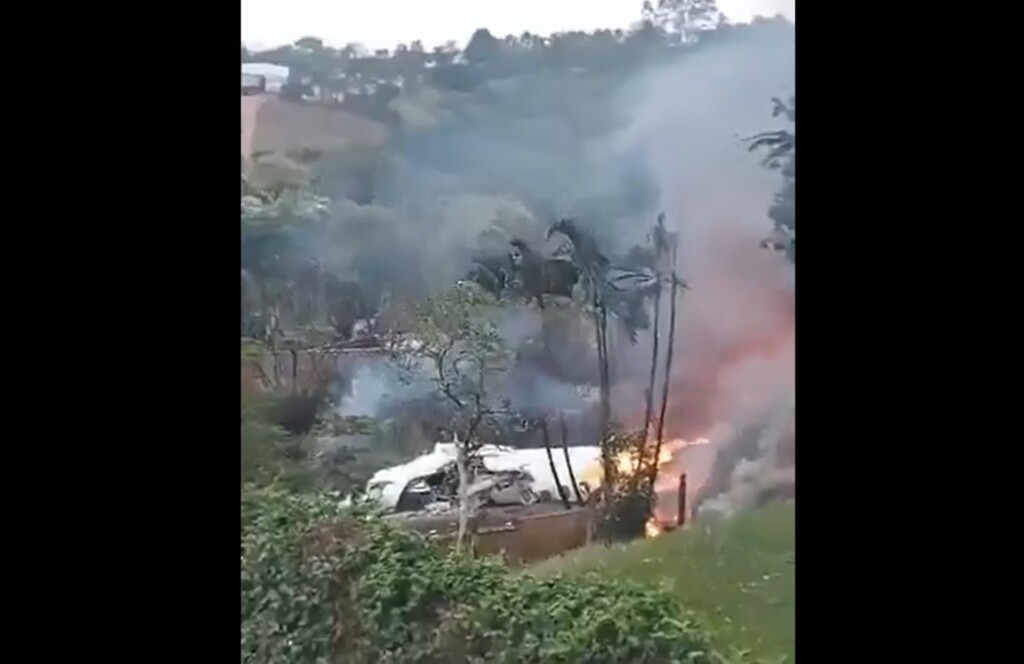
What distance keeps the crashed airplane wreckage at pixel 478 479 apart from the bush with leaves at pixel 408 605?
0.04 metres

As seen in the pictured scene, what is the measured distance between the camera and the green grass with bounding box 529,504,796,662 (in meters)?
1.55

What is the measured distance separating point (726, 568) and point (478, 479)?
A: 37 cm

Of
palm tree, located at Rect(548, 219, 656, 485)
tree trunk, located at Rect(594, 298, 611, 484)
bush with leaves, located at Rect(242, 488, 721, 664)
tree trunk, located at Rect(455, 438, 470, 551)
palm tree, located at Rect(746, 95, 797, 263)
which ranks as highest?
palm tree, located at Rect(746, 95, 797, 263)

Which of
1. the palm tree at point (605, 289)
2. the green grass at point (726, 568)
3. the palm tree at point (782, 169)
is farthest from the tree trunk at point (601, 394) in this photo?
the palm tree at point (782, 169)

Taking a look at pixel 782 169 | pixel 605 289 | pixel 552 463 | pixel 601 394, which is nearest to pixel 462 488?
pixel 552 463

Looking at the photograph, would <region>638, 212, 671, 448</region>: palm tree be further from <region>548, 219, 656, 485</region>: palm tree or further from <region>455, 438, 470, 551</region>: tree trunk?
<region>455, 438, 470, 551</region>: tree trunk

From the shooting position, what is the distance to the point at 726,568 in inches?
61.9

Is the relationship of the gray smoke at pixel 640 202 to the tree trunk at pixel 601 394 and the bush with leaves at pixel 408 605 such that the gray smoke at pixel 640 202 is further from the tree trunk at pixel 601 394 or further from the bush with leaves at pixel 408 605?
the bush with leaves at pixel 408 605

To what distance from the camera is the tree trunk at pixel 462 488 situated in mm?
1554

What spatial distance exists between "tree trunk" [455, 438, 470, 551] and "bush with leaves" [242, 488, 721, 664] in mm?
27

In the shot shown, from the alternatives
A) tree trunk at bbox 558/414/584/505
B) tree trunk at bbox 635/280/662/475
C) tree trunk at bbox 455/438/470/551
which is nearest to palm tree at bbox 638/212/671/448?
tree trunk at bbox 635/280/662/475
